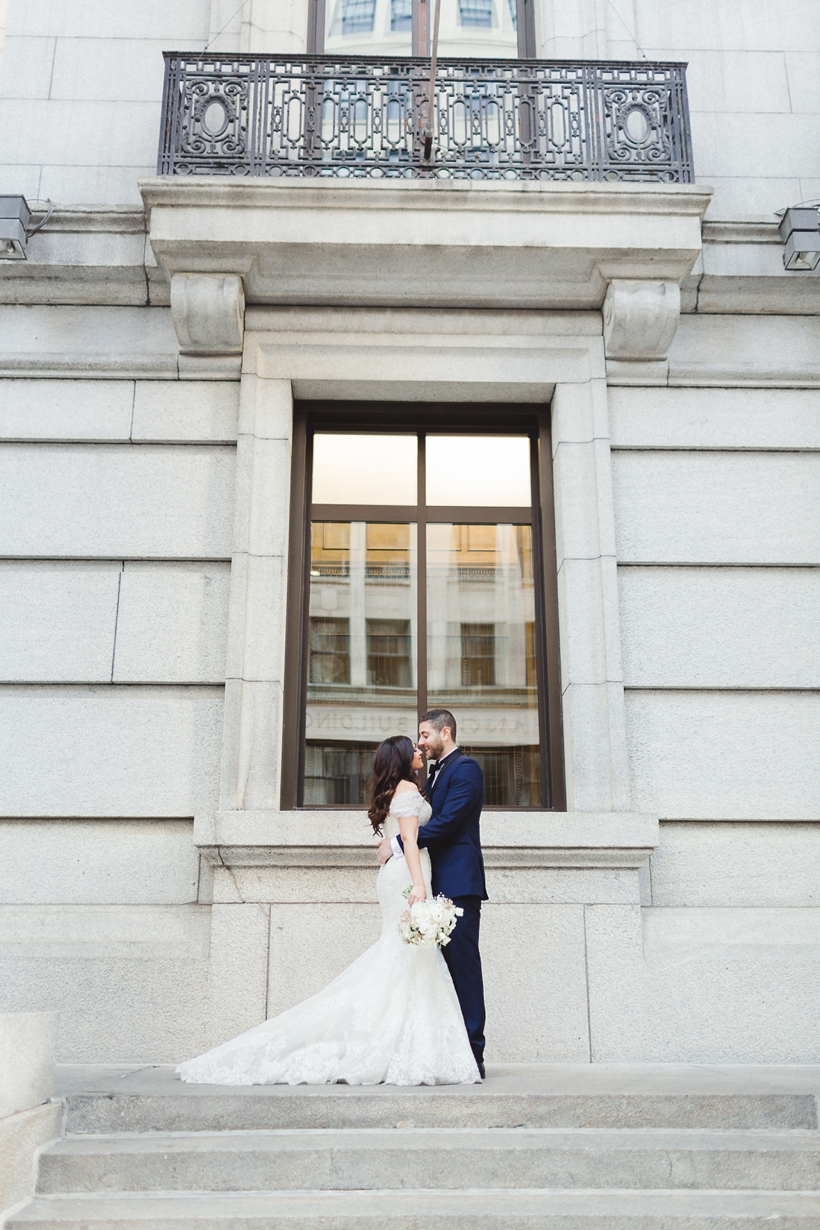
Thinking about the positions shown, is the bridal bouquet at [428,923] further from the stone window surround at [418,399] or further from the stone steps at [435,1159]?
the stone window surround at [418,399]

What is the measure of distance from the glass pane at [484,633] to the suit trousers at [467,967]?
2.57m

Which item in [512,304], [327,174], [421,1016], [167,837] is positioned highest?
[327,174]

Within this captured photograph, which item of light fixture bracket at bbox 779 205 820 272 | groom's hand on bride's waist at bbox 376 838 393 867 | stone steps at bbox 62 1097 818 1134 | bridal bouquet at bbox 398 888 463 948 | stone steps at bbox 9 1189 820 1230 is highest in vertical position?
light fixture bracket at bbox 779 205 820 272

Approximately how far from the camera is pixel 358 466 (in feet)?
29.5

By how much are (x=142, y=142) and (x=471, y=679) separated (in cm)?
532

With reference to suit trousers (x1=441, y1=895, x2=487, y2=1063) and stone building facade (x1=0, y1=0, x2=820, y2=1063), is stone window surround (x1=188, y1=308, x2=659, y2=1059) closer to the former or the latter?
stone building facade (x1=0, y1=0, x2=820, y2=1063)

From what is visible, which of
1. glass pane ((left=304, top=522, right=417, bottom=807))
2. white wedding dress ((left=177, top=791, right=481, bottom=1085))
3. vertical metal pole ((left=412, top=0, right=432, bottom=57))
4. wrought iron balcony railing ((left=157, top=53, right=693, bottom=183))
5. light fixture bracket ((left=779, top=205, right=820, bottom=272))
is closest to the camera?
white wedding dress ((left=177, top=791, right=481, bottom=1085))

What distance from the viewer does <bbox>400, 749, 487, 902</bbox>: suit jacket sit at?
6.09 m

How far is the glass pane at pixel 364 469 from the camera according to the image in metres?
8.89

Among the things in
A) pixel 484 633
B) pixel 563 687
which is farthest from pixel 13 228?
pixel 563 687

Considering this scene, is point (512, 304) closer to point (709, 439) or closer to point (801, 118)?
point (709, 439)

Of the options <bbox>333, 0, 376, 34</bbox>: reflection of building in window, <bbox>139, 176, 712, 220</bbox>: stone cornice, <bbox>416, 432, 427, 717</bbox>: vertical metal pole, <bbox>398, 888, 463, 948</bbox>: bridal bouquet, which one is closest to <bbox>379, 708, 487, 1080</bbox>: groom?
<bbox>398, 888, 463, 948</bbox>: bridal bouquet

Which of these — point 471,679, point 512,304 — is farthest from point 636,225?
point 471,679

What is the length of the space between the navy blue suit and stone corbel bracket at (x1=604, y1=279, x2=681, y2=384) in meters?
3.88
